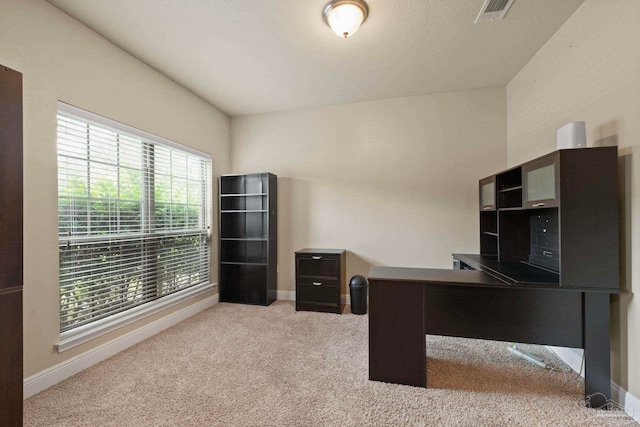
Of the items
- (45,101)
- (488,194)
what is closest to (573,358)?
(488,194)

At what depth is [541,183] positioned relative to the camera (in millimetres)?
1938

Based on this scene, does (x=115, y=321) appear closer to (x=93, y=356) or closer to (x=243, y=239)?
(x=93, y=356)

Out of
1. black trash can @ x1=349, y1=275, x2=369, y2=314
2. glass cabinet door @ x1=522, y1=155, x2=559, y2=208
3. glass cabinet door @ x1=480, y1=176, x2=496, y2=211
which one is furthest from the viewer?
black trash can @ x1=349, y1=275, x2=369, y2=314

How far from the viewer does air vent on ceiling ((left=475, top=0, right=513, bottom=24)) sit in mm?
1967

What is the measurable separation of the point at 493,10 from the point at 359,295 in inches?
119

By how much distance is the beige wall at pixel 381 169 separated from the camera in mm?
3434

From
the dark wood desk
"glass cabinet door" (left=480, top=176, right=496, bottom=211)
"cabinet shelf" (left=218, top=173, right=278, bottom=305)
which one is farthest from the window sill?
"glass cabinet door" (left=480, top=176, right=496, bottom=211)

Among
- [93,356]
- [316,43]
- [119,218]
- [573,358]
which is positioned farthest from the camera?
[119,218]

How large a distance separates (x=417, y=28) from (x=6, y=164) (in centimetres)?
284

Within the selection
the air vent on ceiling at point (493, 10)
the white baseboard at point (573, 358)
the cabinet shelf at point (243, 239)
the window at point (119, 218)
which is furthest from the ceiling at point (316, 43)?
the white baseboard at point (573, 358)

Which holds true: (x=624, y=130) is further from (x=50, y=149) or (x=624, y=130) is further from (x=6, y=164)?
(x=50, y=149)

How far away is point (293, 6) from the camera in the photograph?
199cm

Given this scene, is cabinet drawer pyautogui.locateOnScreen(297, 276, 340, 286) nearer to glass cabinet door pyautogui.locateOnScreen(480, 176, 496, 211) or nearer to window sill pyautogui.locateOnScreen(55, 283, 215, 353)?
window sill pyautogui.locateOnScreen(55, 283, 215, 353)

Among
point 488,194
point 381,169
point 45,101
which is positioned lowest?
point 488,194
